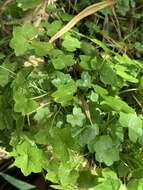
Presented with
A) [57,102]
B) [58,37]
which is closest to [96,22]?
[58,37]

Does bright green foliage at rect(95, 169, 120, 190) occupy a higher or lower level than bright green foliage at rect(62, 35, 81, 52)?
lower

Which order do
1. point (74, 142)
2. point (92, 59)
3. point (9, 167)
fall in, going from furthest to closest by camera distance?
point (9, 167)
point (92, 59)
point (74, 142)

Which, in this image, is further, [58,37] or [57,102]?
[58,37]

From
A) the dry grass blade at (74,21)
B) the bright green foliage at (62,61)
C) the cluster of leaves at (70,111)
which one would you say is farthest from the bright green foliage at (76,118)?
the dry grass blade at (74,21)

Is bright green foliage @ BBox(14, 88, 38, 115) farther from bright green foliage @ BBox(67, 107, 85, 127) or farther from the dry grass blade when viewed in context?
the dry grass blade

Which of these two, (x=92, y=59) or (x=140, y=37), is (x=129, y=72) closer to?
(x=92, y=59)

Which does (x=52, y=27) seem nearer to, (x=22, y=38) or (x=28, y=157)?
(x=22, y=38)

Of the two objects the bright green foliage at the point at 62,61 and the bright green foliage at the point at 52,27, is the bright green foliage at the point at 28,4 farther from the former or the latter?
the bright green foliage at the point at 62,61

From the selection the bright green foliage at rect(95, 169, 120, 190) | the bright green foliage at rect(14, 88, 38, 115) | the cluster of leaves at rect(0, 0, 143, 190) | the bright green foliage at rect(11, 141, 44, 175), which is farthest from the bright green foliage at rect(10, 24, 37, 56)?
the bright green foliage at rect(95, 169, 120, 190)
